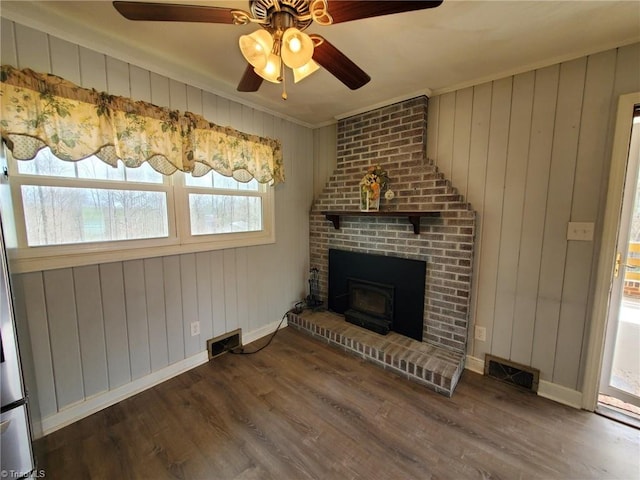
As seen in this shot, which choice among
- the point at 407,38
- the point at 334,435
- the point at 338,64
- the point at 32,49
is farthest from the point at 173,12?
the point at 334,435

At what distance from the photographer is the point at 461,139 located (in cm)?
224

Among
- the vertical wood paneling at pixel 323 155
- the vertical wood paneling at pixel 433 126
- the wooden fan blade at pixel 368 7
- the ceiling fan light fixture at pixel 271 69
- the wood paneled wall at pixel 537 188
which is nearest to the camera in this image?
the wooden fan blade at pixel 368 7

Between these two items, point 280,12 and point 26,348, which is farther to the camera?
point 26,348

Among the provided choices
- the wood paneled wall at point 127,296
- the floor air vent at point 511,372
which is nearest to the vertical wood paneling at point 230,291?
the wood paneled wall at point 127,296

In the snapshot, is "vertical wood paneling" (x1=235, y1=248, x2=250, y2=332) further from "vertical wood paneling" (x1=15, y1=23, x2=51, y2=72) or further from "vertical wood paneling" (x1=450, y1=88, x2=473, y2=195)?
"vertical wood paneling" (x1=450, y1=88, x2=473, y2=195)

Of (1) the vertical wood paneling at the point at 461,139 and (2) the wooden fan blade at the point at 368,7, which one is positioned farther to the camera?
(1) the vertical wood paneling at the point at 461,139

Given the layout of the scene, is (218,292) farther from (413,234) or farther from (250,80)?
(413,234)

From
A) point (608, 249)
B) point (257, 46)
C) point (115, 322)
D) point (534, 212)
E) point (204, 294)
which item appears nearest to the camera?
point (257, 46)

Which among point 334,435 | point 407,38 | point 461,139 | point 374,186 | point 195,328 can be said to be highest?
point 407,38

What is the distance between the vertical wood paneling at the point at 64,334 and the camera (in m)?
1.60

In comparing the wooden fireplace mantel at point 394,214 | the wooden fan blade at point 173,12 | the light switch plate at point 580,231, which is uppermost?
the wooden fan blade at point 173,12

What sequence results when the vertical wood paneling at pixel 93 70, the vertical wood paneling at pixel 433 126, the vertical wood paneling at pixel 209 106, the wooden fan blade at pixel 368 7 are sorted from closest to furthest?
the wooden fan blade at pixel 368 7, the vertical wood paneling at pixel 93 70, the vertical wood paneling at pixel 209 106, the vertical wood paneling at pixel 433 126

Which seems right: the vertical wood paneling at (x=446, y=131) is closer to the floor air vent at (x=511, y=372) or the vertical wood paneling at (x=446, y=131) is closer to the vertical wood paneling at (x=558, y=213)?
the vertical wood paneling at (x=558, y=213)

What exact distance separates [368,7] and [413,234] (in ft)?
6.07
